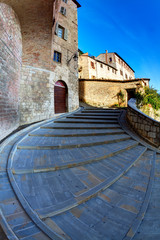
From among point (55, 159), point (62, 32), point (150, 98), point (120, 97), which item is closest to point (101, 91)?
point (120, 97)

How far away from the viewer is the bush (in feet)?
30.1

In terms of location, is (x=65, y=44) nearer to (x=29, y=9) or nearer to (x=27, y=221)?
(x=29, y=9)

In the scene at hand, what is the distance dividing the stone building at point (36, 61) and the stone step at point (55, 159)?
2.22 m

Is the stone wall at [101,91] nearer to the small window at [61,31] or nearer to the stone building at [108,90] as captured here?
the stone building at [108,90]

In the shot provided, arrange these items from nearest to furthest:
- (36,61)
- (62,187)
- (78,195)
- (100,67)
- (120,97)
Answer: (78,195) < (62,187) < (36,61) < (120,97) < (100,67)

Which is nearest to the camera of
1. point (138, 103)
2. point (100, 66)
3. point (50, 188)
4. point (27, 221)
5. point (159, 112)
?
point (27, 221)

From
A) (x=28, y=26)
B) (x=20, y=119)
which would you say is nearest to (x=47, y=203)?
(x=20, y=119)

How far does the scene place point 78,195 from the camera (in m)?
1.49

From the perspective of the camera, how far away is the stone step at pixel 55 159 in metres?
2.03

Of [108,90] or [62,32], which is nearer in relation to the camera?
[62,32]

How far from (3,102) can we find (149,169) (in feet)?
17.2

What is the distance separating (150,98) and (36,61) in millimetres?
9875

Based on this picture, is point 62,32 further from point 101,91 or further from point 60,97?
point 101,91

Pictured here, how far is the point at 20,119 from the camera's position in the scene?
21.4 feet
